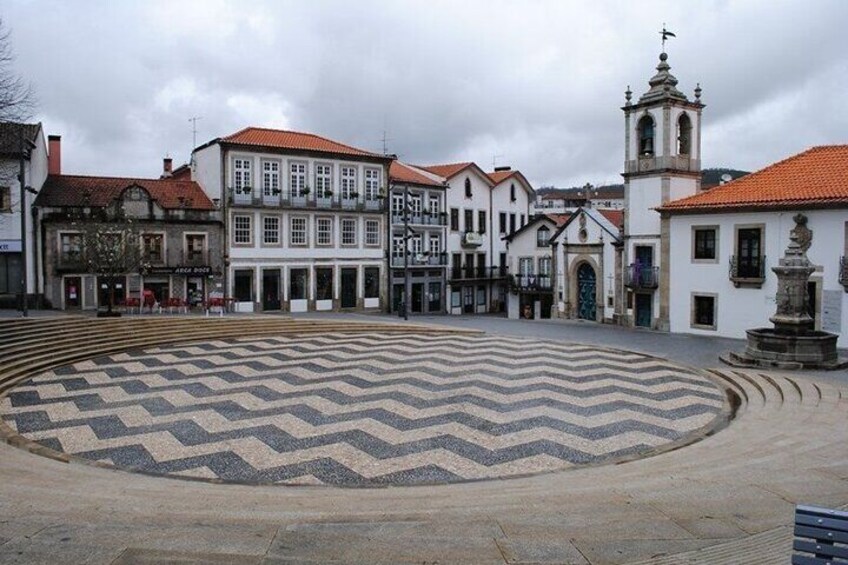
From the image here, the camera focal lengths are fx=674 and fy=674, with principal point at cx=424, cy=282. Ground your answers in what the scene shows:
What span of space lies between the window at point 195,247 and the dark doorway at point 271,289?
3.32 m

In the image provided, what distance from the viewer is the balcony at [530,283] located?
130 ft

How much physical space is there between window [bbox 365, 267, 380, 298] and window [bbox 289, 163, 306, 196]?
5.91 m

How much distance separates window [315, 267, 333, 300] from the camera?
120 feet

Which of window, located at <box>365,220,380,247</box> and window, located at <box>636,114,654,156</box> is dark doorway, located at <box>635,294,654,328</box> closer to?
window, located at <box>636,114,654,156</box>

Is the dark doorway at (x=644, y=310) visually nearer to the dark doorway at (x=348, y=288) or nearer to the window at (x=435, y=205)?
the dark doorway at (x=348, y=288)

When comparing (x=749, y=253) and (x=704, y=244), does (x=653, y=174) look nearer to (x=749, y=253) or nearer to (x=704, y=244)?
(x=704, y=244)

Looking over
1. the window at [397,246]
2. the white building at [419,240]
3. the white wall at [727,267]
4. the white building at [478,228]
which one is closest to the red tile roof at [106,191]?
the window at [397,246]

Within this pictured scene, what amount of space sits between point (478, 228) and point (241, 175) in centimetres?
1801

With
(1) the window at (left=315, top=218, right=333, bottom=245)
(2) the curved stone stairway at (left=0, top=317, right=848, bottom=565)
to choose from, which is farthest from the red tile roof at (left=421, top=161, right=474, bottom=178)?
(2) the curved stone stairway at (left=0, top=317, right=848, bottom=565)

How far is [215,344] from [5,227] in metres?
12.4

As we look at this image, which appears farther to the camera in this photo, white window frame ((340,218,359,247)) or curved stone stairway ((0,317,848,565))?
white window frame ((340,218,359,247))

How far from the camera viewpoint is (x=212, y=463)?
10516 mm

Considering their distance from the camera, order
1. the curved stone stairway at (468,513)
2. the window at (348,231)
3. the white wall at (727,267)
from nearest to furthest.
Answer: the curved stone stairway at (468,513), the white wall at (727,267), the window at (348,231)

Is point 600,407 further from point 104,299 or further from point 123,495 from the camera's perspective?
point 104,299
